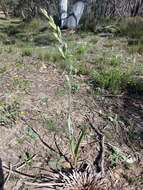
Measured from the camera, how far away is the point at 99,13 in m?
10.5

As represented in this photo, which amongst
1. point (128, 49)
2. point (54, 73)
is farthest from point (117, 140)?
point (128, 49)

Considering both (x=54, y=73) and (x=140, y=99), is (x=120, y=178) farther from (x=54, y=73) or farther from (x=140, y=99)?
(x=54, y=73)

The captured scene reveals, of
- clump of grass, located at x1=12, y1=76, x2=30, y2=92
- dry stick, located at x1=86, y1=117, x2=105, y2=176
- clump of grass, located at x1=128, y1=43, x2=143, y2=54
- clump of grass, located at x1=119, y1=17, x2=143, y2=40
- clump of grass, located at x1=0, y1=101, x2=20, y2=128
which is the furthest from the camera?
clump of grass, located at x1=119, y1=17, x2=143, y2=40

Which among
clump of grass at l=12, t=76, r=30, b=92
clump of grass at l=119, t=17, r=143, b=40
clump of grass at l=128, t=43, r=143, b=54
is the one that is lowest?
clump of grass at l=119, t=17, r=143, b=40

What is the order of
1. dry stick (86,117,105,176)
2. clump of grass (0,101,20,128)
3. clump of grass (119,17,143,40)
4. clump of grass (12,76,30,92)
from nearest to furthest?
dry stick (86,117,105,176) < clump of grass (0,101,20,128) < clump of grass (12,76,30,92) < clump of grass (119,17,143,40)

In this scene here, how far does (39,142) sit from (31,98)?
79 cm

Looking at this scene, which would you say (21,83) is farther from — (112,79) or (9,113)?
(112,79)

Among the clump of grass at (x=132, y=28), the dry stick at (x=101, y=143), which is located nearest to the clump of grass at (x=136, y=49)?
the clump of grass at (x=132, y=28)

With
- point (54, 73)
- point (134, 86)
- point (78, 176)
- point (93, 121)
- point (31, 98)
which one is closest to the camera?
point (78, 176)

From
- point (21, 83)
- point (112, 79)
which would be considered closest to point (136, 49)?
point (112, 79)

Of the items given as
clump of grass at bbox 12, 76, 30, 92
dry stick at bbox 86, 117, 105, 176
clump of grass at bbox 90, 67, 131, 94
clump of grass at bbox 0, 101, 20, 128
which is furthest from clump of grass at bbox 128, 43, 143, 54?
clump of grass at bbox 0, 101, 20, 128

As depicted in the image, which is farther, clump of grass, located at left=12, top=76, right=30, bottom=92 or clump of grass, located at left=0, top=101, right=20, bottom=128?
clump of grass, located at left=12, top=76, right=30, bottom=92

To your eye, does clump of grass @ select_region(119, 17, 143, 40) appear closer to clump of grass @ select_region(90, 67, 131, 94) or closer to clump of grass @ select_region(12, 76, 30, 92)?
clump of grass @ select_region(90, 67, 131, 94)

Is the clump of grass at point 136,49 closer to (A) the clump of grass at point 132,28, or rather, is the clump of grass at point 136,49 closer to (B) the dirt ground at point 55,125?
(A) the clump of grass at point 132,28
